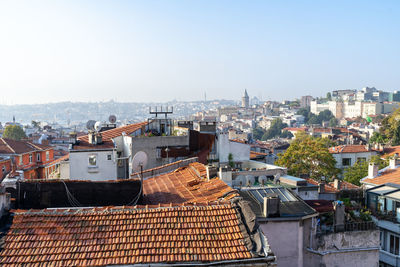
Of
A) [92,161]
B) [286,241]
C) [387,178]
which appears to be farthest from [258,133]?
[286,241]

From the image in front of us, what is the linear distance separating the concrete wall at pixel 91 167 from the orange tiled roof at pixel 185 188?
12.6ft

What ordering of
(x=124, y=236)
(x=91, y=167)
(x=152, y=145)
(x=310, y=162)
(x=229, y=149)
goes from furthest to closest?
1. (x=310, y=162)
2. (x=229, y=149)
3. (x=152, y=145)
4. (x=91, y=167)
5. (x=124, y=236)

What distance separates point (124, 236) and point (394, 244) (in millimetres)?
12361

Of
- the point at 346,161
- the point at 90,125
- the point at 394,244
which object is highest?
the point at 90,125

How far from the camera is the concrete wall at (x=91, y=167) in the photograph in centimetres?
1600

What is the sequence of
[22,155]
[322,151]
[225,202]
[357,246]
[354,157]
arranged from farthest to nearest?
[354,157] < [22,155] < [322,151] < [357,246] < [225,202]

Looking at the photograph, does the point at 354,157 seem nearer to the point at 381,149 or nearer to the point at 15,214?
the point at 381,149

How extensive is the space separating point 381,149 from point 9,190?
38359mm

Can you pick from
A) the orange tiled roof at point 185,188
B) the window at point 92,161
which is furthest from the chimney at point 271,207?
the window at point 92,161

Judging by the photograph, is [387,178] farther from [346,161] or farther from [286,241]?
[346,161]

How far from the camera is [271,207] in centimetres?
950

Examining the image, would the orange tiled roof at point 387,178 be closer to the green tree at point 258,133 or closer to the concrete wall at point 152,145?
the concrete wall at point 152,145

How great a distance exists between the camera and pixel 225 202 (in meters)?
7.93

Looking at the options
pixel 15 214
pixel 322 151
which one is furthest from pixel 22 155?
pixel 15 214
